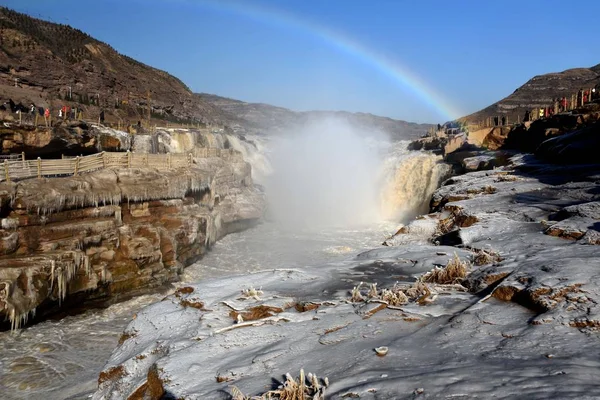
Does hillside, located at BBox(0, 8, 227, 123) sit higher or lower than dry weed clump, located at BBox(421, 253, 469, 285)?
higher

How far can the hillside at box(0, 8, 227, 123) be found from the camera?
3975cm

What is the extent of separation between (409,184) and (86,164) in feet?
67.2

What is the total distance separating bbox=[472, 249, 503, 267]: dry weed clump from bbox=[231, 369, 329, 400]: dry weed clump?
374cm

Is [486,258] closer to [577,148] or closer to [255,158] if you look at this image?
[577,148]

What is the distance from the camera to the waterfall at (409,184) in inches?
1072

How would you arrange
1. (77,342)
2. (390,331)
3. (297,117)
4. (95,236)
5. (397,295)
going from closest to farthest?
(390,331), (397,295), (77,342), (95,236), (297,117)

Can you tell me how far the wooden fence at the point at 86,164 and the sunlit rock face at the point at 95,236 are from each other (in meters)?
0.62

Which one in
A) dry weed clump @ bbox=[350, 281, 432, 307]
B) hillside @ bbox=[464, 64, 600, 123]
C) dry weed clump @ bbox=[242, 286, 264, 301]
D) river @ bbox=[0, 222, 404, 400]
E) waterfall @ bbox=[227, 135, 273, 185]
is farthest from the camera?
hillside @ bbox=[464, 64, 600, 123]

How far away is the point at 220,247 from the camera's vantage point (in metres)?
22.3

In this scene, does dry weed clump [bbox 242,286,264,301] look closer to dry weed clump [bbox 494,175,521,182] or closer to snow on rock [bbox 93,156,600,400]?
snow on rock [bbox 93,156,600,400]

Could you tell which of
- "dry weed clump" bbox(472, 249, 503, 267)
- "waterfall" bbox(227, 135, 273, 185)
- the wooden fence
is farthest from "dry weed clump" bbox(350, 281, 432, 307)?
"waterfall" bbox(227, 135, 273, 185)

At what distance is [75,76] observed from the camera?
46375 millimetres

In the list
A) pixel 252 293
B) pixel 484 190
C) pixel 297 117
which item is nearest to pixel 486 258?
pixel 252 293

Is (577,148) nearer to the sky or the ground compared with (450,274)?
nearer to the sky
